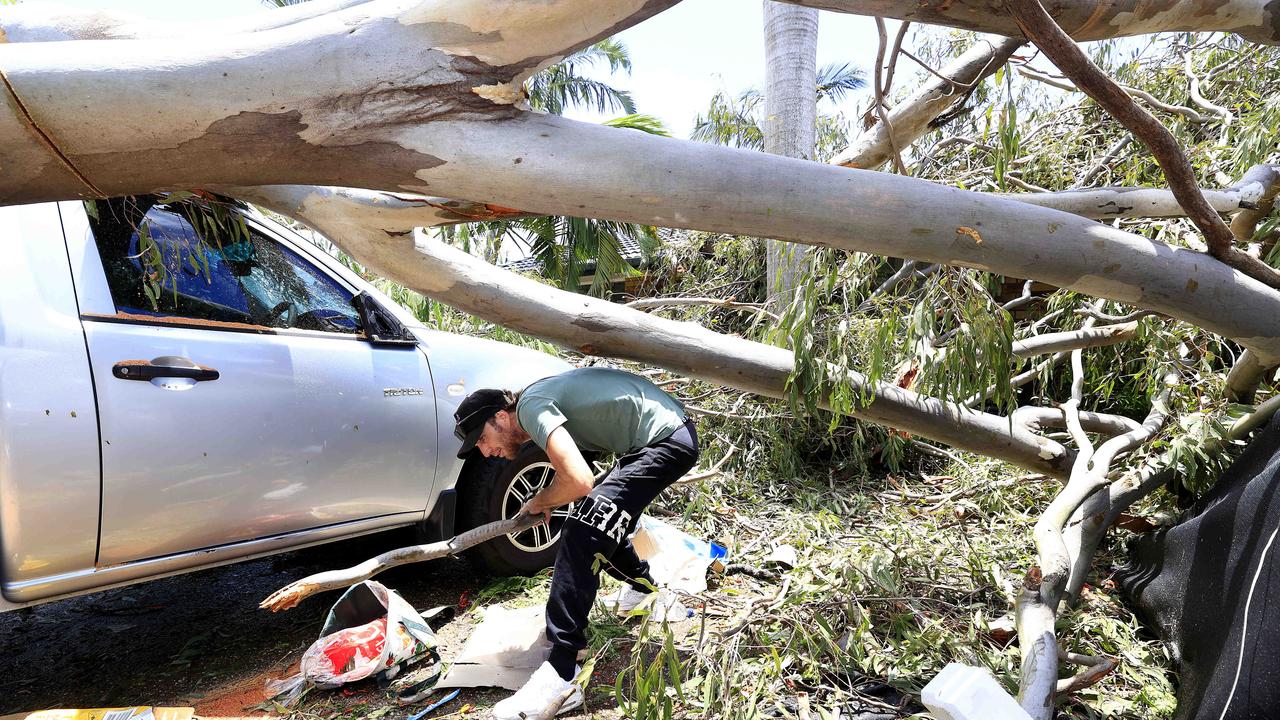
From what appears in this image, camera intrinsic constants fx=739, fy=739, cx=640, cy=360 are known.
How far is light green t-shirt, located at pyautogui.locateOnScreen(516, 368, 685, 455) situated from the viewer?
10.3 ft

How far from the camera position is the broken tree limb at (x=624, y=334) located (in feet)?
8.93

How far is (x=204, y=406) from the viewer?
2879 mm

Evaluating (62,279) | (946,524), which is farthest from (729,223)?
(946,524)

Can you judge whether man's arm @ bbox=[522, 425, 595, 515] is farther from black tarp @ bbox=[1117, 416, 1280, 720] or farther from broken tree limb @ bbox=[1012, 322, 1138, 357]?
broken tree limb @ bbox=[1012, 322, 1138, 357]

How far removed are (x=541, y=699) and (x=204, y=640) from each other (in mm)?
1856

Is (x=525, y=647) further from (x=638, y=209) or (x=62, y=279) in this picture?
(x=62, y=279)

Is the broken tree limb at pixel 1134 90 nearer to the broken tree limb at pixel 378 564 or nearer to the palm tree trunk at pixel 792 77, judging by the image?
the palm tree trunk at pixel 792 77

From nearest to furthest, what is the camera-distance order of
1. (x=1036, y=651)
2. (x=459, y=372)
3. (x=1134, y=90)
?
(x=1036, y=651) < (x=459, y=372) < (x=1134, y=90)

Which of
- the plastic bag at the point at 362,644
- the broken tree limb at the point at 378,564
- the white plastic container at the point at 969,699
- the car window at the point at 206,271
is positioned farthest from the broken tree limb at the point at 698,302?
A: the white plastic container at the point at 969,699

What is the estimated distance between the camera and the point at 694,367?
332 centimetres

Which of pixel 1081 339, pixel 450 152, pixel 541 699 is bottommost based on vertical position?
pixel 541 699

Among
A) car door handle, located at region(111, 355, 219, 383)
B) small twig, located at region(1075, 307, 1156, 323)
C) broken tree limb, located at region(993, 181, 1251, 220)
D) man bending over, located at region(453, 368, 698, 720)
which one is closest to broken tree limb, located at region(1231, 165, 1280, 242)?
broken tree limb, located at region(993, 181, 1251, 220)

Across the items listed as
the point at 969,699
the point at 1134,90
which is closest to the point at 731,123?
the point at 1134,90

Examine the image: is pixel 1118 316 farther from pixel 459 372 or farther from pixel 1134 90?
pixel 459 372
